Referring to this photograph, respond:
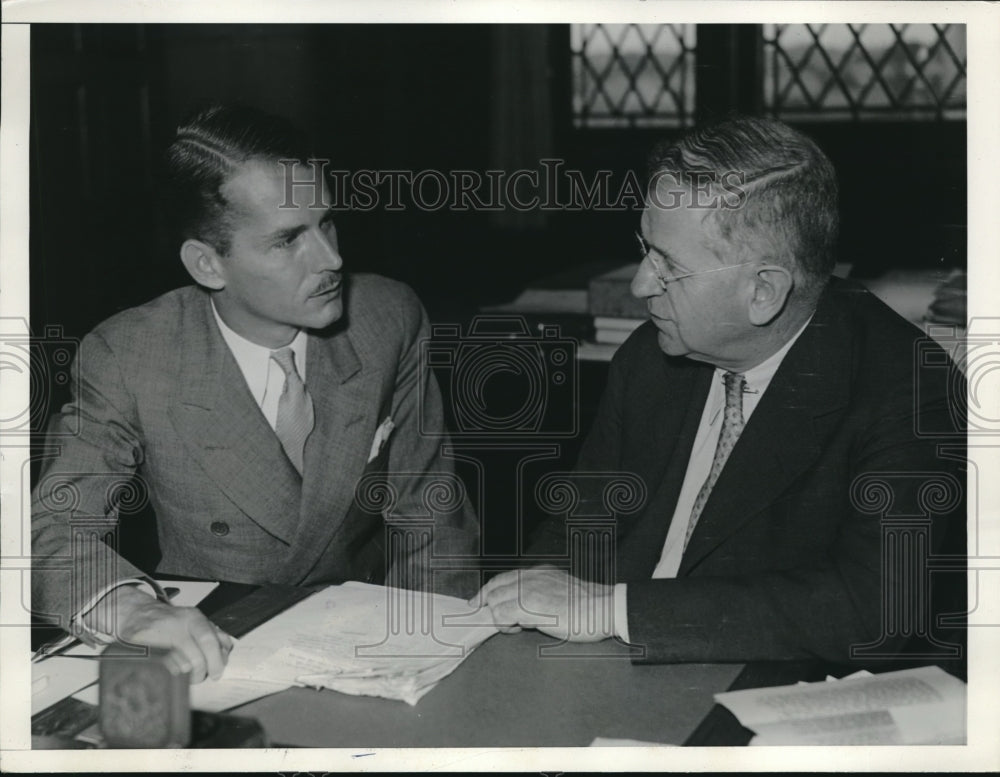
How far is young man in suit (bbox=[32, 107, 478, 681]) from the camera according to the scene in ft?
7.35

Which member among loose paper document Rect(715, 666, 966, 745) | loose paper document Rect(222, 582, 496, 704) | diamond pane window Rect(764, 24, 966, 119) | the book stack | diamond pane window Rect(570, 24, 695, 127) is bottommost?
loose paper document Rect(715, 666, 966, 745)

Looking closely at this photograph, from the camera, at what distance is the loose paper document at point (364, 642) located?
1.76 m

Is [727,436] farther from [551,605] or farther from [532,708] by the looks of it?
[532,708]

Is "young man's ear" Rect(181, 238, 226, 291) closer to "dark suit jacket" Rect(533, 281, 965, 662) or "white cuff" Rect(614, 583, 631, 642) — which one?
"dark suit jacket" Rect(533, 281, 965, 662)

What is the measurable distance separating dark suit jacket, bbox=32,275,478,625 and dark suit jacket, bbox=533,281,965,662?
40 centimetres

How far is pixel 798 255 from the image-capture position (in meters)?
2.11

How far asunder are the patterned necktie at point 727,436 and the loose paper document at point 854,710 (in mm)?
539

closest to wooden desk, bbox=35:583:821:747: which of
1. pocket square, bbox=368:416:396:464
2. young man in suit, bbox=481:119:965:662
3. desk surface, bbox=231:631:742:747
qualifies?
desk surface, bbox=231:631:742:747

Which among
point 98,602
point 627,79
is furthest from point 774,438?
point 627,79

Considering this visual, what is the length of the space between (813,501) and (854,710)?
48 centimetres

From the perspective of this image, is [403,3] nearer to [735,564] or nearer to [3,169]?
[3,169]

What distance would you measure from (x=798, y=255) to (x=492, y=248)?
5.28ft

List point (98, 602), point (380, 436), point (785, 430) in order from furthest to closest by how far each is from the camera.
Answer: point (380, 436) → point (785, 430) → point (98, 602)

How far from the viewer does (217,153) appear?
2242 millimetres
